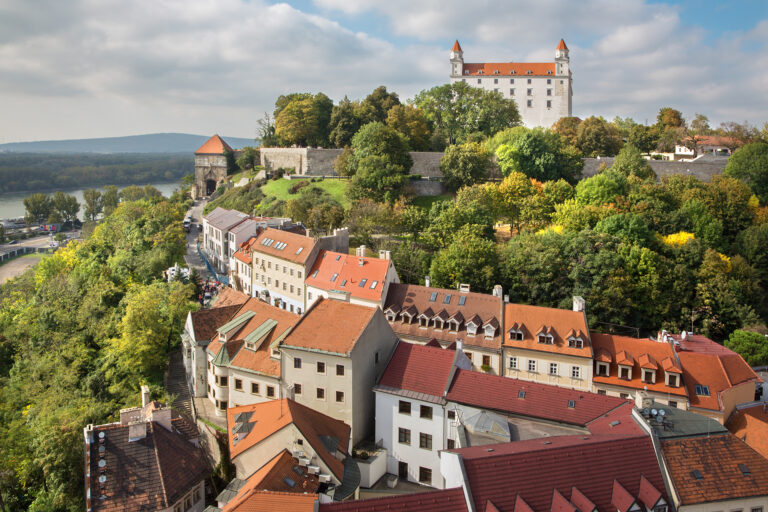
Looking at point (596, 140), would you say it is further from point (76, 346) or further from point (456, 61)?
point (76, 346)

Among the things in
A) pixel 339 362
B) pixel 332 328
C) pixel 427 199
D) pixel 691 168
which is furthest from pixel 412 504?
pixel 691 168

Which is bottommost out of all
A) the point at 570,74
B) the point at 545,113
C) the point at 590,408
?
the point at 590,408

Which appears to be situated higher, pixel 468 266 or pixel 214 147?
pixel 214 147

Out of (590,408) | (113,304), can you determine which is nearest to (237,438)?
(590,408)

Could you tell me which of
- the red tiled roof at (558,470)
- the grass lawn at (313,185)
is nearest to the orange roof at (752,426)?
the red tiled roof at (558,470)

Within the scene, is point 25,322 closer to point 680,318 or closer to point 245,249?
point 245,249
